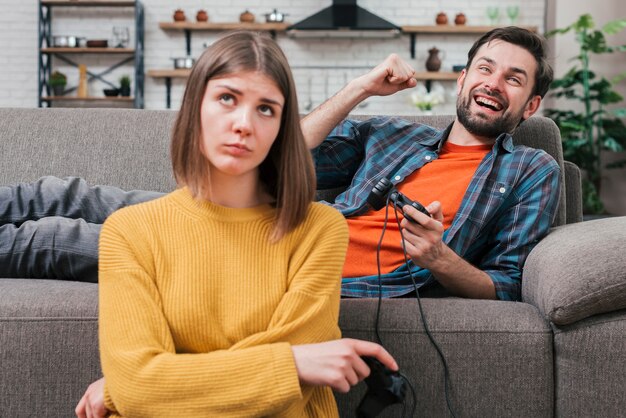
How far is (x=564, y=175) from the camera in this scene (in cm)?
195

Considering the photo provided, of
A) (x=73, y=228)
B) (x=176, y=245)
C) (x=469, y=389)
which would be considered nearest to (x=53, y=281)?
(x=73, y=228)

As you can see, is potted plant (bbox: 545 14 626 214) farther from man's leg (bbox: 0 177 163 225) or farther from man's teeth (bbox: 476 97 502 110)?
man's leg (bbox: 0 177 163 225)

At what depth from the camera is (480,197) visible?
1.65 m

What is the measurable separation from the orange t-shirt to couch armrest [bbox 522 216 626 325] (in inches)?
11.6

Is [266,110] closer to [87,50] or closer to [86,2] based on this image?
[87,50]

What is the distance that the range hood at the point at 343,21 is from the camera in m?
5.52

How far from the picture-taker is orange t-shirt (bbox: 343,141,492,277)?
164 cm

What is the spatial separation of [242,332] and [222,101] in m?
0.34

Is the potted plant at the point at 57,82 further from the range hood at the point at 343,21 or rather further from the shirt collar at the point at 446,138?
the shirt collar at the point at 446,138

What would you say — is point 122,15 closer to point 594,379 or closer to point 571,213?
point 571,213

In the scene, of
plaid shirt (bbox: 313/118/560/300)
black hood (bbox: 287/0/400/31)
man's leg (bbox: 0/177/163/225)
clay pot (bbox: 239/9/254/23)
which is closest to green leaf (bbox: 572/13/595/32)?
black hood (bbox: 287/0/400/31)

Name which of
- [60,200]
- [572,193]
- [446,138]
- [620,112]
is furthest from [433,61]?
[60,200]

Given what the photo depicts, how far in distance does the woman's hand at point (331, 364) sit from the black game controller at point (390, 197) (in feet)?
1.45

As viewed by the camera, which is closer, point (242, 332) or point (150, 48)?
point (242, 332)
